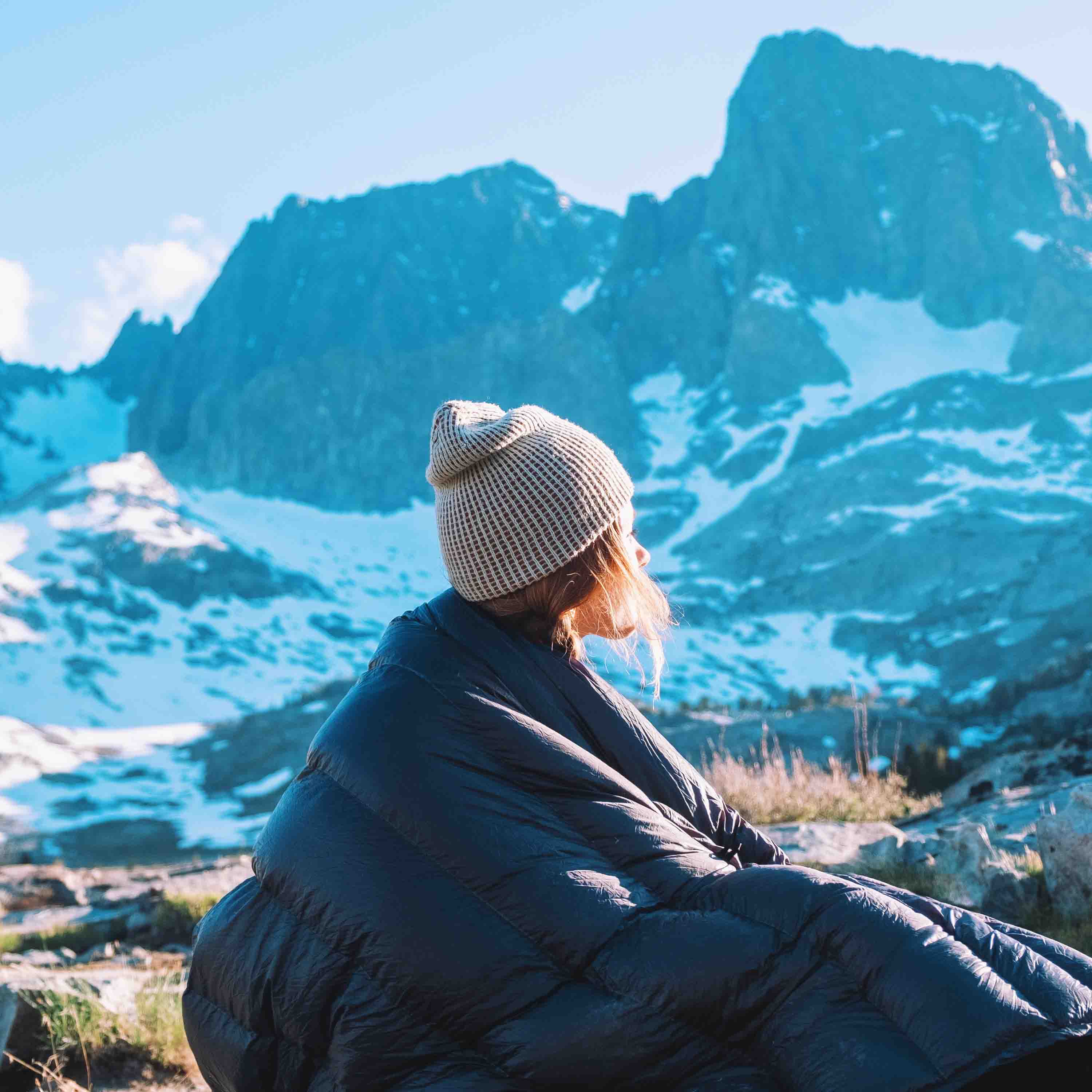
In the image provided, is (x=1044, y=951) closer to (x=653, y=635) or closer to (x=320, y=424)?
(x=653, y=635)

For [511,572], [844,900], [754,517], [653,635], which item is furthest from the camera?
[754,517]

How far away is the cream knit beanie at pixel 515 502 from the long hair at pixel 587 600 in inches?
2.0

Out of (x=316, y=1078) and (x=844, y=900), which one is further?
(x=316, y=1078)

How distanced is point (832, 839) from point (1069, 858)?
2.47m

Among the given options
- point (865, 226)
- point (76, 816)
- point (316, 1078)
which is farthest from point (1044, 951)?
point (865, 226)

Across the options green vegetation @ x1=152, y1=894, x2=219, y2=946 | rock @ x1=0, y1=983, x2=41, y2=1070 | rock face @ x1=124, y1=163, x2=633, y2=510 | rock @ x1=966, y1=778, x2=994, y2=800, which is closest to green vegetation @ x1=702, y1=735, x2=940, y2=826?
rock @ x1=966, y1=778, x2=994, y2=800

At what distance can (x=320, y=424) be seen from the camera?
188 meters

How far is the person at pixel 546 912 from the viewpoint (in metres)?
2.09

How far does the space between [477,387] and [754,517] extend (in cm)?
4851

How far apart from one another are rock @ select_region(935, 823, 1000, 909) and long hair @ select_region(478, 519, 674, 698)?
2810mm

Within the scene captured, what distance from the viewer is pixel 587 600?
2.76 metres

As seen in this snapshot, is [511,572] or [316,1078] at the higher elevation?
[511,572]

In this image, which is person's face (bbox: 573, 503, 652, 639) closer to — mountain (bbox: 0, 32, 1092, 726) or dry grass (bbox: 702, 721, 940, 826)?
dry grass (bbox: 702, 721, 940, 826)

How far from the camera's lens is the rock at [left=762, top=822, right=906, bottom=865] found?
239 inches
